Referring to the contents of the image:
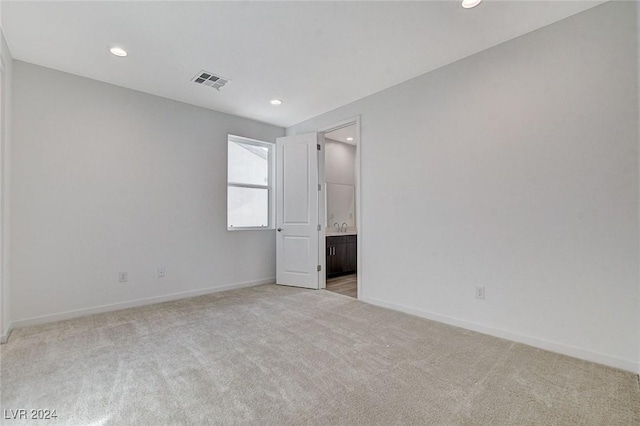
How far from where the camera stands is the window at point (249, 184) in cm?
464

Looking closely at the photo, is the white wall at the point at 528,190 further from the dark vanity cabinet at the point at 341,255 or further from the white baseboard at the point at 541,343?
the dark vanity cabinet at the point at 341,255

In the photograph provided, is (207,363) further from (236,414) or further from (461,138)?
(461,138)

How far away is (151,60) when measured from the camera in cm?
293

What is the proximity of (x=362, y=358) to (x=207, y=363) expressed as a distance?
119 centimetres

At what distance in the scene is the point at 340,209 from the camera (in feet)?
20.8

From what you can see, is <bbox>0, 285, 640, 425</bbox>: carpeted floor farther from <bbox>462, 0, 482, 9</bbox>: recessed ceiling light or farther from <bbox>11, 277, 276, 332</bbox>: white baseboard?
<bbox>462, 0, 482, 9</bbox>: recessed ceiling light

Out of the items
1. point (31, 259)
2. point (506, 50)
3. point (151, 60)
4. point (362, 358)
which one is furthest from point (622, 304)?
point (31, 259)

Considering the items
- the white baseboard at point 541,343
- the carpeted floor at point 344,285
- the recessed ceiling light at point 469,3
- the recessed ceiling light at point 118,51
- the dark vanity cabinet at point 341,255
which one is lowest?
the carpeted floor at point 344,285

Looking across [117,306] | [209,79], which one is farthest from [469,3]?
[117,306]

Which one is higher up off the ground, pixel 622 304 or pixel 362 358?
pixel 622 304

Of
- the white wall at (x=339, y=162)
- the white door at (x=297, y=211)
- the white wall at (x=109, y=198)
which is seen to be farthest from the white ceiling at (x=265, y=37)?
the white wall at (x=339, y=162)

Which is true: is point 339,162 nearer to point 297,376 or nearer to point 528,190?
point 528,190

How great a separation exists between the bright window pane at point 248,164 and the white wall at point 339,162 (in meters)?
1.49

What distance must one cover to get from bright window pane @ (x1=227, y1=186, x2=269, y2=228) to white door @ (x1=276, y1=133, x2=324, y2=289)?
29cm
